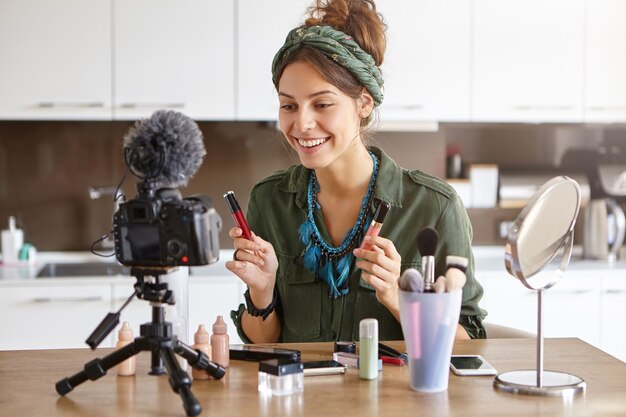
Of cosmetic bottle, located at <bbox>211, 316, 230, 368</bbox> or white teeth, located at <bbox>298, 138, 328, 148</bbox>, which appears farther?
white teeth, located at <bbox>298, 138, 328, 148</bbox>

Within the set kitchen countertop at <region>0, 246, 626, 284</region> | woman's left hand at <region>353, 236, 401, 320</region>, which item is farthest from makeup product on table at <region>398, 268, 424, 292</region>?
kitchen countertop at <region>0, 246, 626, 284</region>

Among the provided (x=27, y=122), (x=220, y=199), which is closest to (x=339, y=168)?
(x=220, y=199)

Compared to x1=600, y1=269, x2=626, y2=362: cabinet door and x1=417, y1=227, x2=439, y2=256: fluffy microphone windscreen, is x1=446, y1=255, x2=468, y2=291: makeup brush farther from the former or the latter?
x1=600, y1=269, x2=626, y2=362: cabinet door

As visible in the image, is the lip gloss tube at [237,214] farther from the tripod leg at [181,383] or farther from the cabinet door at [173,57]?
the cabinet door at [173,57]

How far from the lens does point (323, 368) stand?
1.54 m

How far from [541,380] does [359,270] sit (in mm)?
703

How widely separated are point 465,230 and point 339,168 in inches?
13.0

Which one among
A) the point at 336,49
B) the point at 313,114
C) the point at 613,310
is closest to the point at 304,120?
the point at 313,114

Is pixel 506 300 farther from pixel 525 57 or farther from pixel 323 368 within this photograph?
pixel 323 368

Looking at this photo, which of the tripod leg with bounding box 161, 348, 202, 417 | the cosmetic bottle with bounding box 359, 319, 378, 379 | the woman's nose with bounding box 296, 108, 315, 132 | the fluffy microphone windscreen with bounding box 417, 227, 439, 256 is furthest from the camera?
the woman's nose with bounding box 296, 108, 315, 132

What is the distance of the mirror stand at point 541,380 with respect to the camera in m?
1.43

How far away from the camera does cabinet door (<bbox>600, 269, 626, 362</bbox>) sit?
11.9ft

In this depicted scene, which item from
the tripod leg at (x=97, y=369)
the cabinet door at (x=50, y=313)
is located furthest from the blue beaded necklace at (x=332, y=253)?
the cabinet door at (x=50, y=313)

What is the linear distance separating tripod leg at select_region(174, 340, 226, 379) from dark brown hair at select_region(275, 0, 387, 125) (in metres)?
0.77
